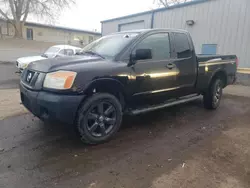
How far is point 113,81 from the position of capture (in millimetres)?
3291

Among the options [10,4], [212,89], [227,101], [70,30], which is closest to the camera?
[212,89]

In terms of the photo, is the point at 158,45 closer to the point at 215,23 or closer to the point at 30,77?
the point at 30,77

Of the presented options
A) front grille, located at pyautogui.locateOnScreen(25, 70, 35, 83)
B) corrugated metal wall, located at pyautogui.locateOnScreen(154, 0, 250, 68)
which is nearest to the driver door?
front grille, located at pyautogui.locateOnScreen(25, 70, 35, 83)

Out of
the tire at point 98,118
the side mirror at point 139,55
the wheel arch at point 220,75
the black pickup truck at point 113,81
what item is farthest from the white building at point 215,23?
the tire at point 98,118

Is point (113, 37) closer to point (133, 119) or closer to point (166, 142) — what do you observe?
point (133, 119)

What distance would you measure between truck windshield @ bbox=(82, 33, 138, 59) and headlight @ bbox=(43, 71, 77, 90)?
900 millimetres

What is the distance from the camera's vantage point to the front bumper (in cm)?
283

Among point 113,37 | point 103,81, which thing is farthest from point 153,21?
point 103,81

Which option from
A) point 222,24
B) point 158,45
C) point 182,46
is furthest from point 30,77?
point 222,24

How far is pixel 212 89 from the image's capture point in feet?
17.0

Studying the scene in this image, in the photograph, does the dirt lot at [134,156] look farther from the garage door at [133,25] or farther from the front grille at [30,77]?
the garage door at [133,25]

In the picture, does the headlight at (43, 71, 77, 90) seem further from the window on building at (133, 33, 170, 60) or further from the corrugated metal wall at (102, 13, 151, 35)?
the corrugated metal wall at (102, 13, 151, 35)

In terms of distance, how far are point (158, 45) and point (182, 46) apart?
733 millimetres

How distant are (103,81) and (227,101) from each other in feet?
15.6
